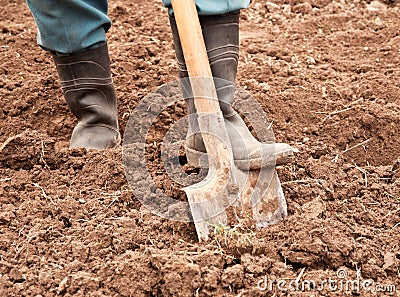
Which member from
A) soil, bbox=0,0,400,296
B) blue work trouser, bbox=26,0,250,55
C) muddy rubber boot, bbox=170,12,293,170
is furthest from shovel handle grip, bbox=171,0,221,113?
blue work trouser, bbox=26,0,250,55

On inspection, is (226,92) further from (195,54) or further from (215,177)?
(215,177)

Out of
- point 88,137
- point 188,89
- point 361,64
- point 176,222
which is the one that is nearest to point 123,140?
point 88,137

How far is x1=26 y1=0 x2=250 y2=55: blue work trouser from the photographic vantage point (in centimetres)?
234

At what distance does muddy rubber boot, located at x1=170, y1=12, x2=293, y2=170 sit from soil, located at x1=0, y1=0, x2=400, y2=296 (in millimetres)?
147

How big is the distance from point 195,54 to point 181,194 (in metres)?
0.48

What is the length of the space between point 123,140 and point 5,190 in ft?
1.68

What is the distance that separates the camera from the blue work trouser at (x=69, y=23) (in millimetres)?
2342

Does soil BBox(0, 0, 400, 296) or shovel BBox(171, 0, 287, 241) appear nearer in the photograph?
soil BBox(0, 0, 400, 296)

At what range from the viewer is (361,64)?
3234mm

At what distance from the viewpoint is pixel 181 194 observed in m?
2.15

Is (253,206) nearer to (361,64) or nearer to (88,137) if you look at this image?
(88,137)

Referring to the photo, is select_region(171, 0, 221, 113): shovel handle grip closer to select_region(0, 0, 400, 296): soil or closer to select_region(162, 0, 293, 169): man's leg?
select_region(162, 0, 293, 169): man's leg

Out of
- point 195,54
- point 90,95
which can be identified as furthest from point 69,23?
point 195,54

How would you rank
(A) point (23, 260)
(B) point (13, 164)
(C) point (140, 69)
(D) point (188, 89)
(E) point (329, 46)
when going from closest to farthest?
1. (A) point (23, 260)
2. (D) point (188, 89)
3. (B) point (13, 164)
4. (C) point (140, 69)
5. (E) point (329, 46)
